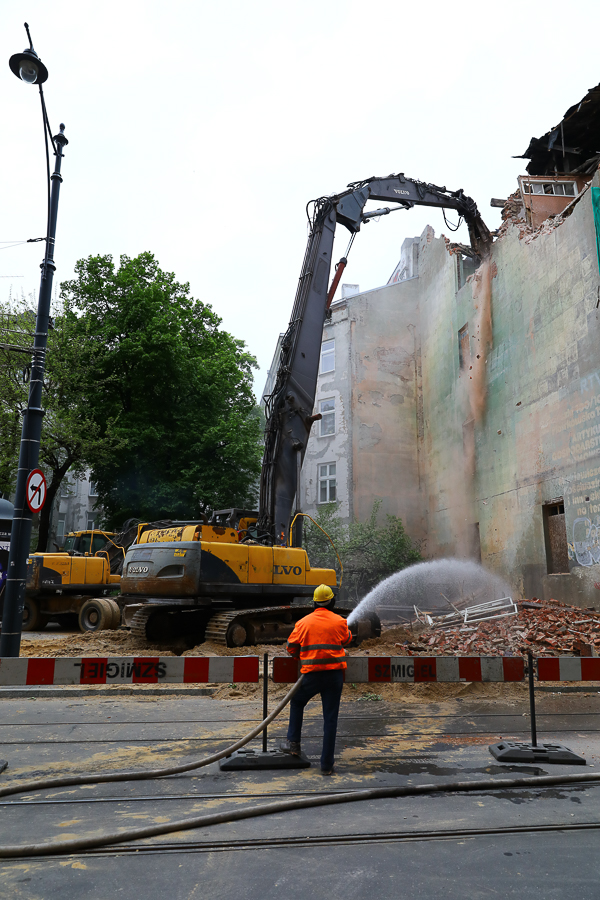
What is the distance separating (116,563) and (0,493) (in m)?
8.60

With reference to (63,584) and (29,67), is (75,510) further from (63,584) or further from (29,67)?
(29,67)

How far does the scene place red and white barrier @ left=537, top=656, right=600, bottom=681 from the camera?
6.57 metres

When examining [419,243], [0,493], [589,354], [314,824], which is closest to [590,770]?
[314,824]

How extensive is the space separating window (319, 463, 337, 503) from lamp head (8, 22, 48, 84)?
76.2 ft

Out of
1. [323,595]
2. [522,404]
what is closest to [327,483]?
[522,404]

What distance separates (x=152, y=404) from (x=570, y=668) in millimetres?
23497

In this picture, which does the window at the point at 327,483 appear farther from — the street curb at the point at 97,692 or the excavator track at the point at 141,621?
the street curb at the point at 97,692

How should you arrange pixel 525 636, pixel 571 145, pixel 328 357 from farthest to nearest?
1. pixel 328 357
2. pixel 571 145
3. pixel 525 636

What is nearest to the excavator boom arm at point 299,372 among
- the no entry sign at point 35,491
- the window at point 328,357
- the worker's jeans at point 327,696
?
the no entry sign at point 35,491

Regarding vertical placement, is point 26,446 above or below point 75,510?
below

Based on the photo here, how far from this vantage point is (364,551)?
2772 cm

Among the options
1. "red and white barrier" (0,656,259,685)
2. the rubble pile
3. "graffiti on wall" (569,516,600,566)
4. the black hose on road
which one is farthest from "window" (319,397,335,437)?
the black hose on road

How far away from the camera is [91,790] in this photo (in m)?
5.32

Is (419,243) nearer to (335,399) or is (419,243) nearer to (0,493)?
(335,399)
